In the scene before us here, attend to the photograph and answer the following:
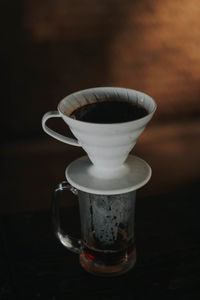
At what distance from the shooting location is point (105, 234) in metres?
0.61

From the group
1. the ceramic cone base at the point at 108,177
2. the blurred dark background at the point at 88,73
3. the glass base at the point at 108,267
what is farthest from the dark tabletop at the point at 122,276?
the blurred dark background at the point at 88,73

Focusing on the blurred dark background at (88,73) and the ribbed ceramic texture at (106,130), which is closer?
the ribbed ceramic texture at (106,130)

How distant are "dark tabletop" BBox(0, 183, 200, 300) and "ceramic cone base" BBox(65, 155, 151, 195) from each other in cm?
14

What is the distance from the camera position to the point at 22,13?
1.05 meters

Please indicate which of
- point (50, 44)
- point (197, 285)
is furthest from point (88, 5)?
point (197, 285)

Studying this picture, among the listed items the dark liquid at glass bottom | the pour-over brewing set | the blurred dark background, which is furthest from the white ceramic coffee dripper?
the blurred dark background

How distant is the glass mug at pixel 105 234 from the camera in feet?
1.95

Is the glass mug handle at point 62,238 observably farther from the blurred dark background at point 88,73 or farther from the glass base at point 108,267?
the blurred dark background at point 88,73

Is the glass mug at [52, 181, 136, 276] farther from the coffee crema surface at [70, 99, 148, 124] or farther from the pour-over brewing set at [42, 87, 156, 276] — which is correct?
the coffee crema surface at [70, 99, 148, 124]

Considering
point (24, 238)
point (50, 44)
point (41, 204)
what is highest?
point (50, 44)

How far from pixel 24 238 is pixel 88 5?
2.06ft

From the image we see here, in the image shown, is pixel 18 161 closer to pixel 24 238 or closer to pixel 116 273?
pixel 24 238

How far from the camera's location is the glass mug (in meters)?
0.59

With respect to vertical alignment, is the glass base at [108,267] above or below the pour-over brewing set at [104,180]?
below
